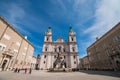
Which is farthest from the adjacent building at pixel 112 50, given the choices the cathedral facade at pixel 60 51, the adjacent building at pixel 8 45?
the adjacent building at pixel 8 45

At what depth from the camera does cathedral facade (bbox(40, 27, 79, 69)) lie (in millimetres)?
46281

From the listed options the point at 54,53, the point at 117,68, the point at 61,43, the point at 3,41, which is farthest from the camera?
the point at 61,43

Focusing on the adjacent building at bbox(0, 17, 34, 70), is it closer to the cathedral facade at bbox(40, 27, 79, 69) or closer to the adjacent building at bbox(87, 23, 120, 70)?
the cathedral facade at bbox(40, 27, 79, 69)

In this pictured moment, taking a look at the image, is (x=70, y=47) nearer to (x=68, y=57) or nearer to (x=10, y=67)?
(x=68, y=57)

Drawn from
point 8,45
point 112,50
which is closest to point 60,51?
point 112,50

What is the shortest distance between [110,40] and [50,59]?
1365 inches

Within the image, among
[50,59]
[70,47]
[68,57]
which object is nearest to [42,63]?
[50,59]

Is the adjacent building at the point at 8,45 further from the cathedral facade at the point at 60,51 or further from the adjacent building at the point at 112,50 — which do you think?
the adjacent building at the point at 112,50

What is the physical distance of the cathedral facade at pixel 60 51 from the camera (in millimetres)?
46281

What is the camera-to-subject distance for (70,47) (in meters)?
50.4

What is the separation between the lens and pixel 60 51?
167 feet

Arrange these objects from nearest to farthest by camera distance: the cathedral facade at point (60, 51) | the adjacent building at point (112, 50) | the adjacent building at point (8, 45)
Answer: the adjacent building at point (8, 45), the adjacent building at point (112, 50), the cathedral facade at point (60, 51)

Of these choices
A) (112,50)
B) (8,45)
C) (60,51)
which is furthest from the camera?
(60,51)

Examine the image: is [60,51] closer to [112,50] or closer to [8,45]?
[112,50]
